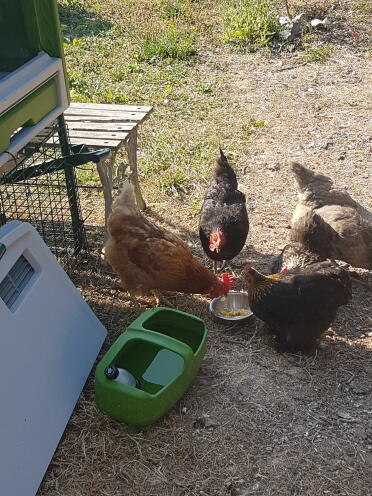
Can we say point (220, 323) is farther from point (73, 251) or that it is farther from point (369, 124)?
point (369, 124)

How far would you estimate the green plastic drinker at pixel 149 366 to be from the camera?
9.56 feet

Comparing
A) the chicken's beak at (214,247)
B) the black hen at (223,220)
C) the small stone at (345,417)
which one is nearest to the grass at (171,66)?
the black hen at (223,220)

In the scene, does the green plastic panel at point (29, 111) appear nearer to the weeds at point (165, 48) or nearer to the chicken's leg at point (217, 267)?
the chicken's leg at point (217, 267)

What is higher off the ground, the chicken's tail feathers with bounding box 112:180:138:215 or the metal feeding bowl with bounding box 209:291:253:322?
the chicken's tail feathers with bounding box 112:180:138:215

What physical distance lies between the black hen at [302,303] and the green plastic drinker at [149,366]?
1.57 feet

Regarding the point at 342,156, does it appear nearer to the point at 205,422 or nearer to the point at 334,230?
the point at 334,230

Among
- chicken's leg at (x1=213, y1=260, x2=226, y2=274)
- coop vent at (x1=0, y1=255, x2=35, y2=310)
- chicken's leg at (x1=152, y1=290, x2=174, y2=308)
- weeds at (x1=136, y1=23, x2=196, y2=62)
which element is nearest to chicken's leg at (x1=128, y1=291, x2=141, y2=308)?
chicken's leg at (x1=152, y1=290, x2=174, y2=308)

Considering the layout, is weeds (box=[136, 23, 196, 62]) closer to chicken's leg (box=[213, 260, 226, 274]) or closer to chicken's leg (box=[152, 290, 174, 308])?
chicken's leg (box=[213, 260, 226, 274])

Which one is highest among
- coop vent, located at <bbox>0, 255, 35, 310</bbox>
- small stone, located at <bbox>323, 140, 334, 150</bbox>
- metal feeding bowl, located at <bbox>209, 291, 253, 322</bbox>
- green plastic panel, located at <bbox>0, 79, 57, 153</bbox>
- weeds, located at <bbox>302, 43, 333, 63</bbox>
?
green plastic panel, located at <bbox>0, 79, 57, 153</bbox>

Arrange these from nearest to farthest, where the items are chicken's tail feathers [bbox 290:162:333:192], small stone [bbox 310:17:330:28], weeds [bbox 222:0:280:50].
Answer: chicken's tail feathers [bbox 290:162:333:192], weeds [bbox 222:0:280:50], small stone [bbox 310:17:330:28]

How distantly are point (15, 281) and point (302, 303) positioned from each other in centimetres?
170

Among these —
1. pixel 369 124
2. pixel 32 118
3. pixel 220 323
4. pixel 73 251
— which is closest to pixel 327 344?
pixel 220 323

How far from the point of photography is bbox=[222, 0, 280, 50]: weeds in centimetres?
866

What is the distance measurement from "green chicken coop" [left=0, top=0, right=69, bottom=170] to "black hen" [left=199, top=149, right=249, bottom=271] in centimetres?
138
